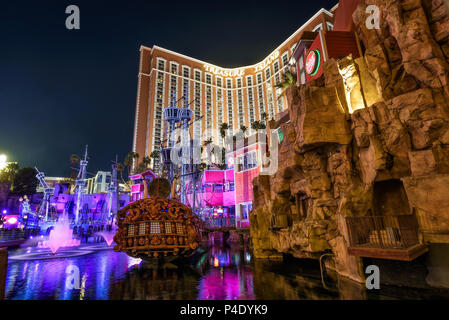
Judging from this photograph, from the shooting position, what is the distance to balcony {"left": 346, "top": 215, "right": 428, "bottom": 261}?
6477 millimetres

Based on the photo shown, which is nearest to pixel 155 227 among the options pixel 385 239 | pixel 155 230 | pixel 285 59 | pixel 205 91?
pixel 155 230

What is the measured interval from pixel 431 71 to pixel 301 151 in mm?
6016

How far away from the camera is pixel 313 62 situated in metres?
18.0

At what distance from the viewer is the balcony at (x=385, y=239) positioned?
21.2 feet

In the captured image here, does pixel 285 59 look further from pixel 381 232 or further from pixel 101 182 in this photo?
pixel 101 182

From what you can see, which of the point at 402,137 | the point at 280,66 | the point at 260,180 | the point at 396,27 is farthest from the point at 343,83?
the point at 280,66

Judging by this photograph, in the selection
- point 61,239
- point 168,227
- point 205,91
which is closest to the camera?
point 168,227

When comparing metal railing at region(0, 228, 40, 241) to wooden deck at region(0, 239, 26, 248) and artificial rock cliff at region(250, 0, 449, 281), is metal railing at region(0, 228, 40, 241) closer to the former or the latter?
wooden deck at region(0, 239, 26, 248)

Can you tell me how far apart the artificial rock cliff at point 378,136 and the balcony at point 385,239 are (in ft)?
1.58

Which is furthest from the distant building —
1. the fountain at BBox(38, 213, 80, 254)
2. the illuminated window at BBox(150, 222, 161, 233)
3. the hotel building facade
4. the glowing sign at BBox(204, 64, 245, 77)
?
the illuminated window at BBox(150, 222, 161, 233)

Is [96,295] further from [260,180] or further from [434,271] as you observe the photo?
[260,180]

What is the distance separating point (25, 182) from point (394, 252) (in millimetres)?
67115

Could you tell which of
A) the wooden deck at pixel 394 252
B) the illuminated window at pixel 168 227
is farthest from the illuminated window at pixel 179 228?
the wooden deck at pixel 394 252
